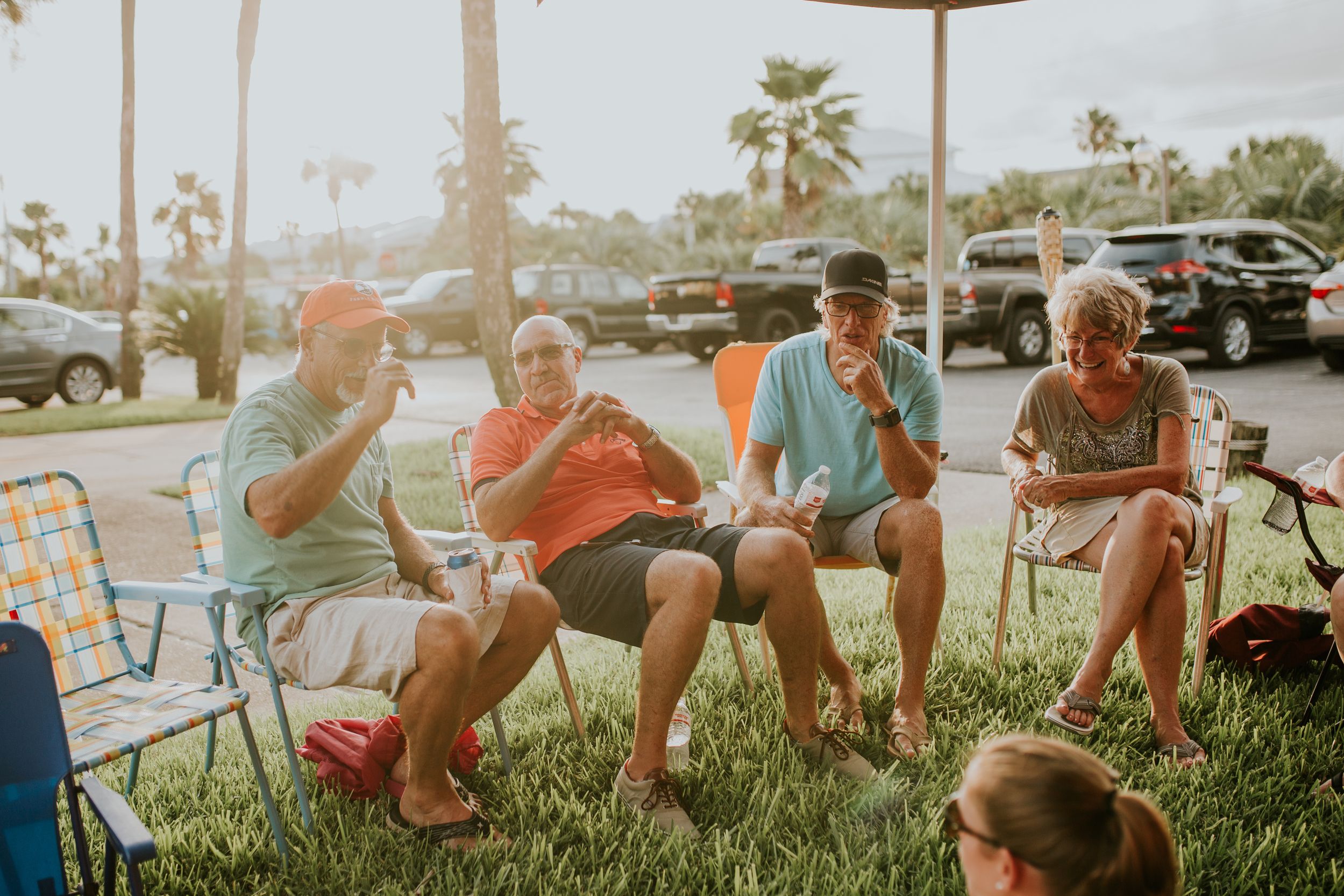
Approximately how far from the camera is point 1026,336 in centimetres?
1403

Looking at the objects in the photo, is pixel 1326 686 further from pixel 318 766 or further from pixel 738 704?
pixel 318 766

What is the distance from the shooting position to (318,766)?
285 centimetres

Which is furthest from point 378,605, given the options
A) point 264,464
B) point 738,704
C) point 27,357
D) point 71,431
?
point 27,357

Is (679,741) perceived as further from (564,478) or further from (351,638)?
(351,638)

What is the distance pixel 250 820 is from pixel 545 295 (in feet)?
52.6

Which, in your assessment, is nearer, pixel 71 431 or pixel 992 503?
pixel 992 503

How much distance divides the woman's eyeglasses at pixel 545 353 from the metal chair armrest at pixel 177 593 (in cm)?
108

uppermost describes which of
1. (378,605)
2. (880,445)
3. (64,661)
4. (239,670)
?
(880,445)

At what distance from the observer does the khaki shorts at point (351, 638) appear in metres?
2.46

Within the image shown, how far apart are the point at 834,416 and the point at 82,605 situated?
2329 millimetres

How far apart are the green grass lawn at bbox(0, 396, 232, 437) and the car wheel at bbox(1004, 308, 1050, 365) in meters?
10.5

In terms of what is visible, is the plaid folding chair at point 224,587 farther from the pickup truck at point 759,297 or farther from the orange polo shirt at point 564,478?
the pickup truck at point 759,297

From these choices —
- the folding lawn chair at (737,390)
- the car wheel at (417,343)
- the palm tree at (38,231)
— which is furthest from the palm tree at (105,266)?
the folding lawn chair at (737,390)

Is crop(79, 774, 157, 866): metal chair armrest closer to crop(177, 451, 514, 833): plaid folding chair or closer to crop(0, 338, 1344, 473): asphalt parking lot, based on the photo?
crop(177, 451, 514, 833): plaid folding chair
